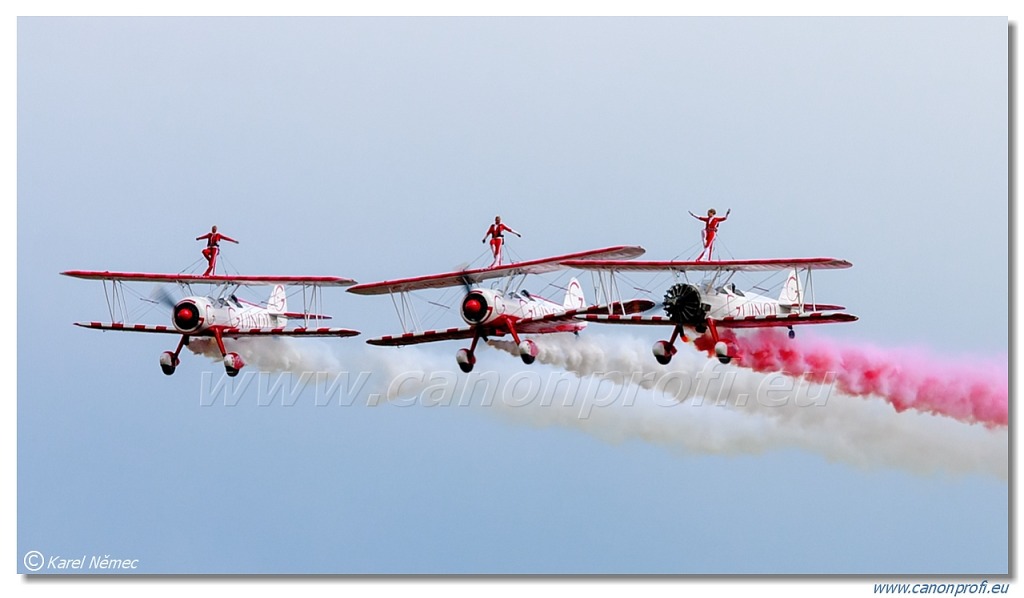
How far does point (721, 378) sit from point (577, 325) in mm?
4024

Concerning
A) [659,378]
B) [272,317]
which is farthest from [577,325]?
[272,317]

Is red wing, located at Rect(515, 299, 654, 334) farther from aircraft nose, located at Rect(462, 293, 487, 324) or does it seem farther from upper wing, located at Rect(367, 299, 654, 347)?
aircraft nose, located at Rect(462, 293, 487, 324)

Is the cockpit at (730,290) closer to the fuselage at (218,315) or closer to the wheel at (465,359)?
the wheel at (465,359)

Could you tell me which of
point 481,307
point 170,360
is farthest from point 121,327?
point 481,307

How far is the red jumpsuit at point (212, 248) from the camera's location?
76.6m

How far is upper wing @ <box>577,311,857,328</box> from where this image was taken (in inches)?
2687

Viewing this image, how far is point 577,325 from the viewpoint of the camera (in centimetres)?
7406

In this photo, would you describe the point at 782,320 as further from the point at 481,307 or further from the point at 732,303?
the point at 481,307

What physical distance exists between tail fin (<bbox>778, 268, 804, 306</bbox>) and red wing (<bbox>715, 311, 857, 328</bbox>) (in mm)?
1732

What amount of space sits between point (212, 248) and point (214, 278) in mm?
1510

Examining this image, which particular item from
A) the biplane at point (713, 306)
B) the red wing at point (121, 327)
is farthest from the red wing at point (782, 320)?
the red wing at point (121, 327)

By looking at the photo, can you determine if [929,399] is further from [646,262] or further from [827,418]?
[646,262]

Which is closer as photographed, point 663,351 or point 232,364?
point 663,351

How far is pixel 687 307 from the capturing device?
6912cm
